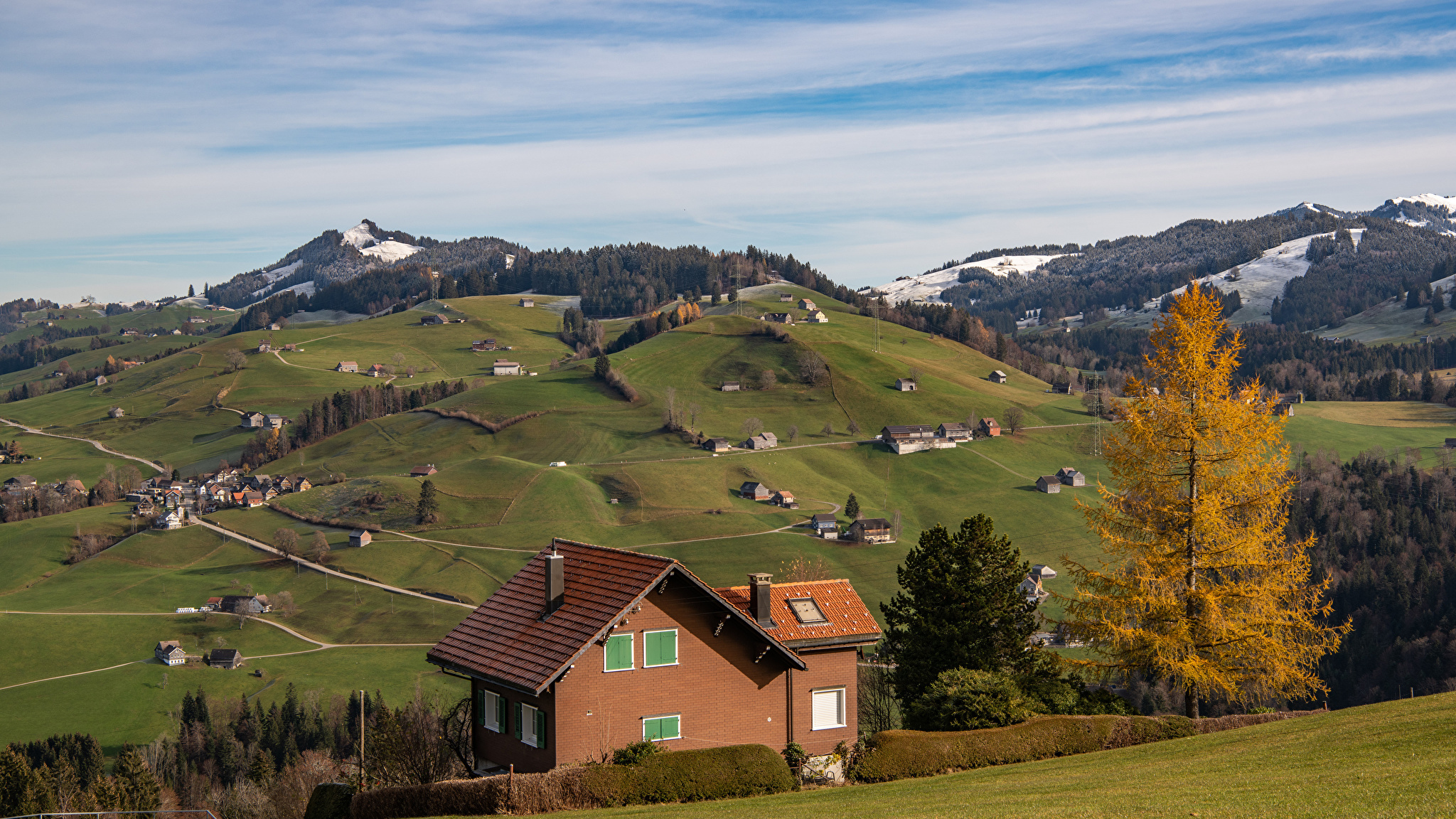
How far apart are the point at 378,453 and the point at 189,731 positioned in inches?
3648

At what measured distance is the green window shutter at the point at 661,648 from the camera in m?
33.5

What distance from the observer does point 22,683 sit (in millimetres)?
116125

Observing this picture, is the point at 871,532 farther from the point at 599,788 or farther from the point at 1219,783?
the point at 1219,783

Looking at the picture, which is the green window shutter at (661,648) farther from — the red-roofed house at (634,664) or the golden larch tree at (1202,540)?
the golden larch tree at (1202,540)

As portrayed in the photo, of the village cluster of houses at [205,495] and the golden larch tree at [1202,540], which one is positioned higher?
the golden larch tree at [1202,540]

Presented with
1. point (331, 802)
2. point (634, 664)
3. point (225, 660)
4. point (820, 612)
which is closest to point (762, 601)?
point (820, 612)

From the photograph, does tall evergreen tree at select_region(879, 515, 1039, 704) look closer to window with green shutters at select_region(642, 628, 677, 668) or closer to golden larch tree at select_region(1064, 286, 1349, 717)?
golden larch tree at select_region(1064, 286, 1349, 717)

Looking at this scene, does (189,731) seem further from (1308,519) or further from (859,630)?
(1308,519)

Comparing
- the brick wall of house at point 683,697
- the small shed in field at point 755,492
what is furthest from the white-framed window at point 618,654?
the small shed in field at point 755,492

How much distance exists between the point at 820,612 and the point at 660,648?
6.89 meters

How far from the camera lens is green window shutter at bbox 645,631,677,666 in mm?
33531

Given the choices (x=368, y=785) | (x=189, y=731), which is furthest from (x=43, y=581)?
(x=368, y=785)

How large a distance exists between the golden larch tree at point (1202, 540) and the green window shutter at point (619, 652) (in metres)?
14.3

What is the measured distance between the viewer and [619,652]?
108 feet
